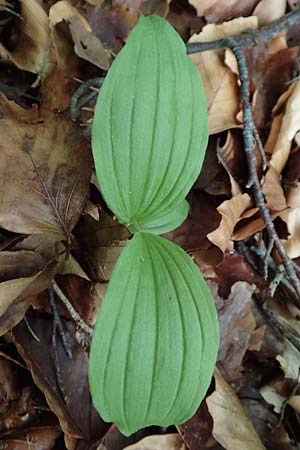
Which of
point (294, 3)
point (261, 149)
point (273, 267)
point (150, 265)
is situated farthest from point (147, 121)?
point (294, 3)

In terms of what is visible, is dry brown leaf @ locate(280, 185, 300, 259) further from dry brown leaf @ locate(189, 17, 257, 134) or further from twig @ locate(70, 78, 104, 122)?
twig @ locate(70, 78, 104, 122)

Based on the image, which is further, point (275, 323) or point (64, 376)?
point (275, 323)

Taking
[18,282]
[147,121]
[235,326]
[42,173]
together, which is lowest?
[235,326]

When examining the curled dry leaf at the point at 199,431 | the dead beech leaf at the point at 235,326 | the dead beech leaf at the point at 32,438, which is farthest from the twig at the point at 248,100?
the dead beech leaf at the point at 32,438

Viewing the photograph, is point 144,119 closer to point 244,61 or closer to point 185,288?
point 185,288

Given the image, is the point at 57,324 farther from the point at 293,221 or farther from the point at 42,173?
the point at 293,221

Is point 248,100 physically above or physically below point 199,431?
above
